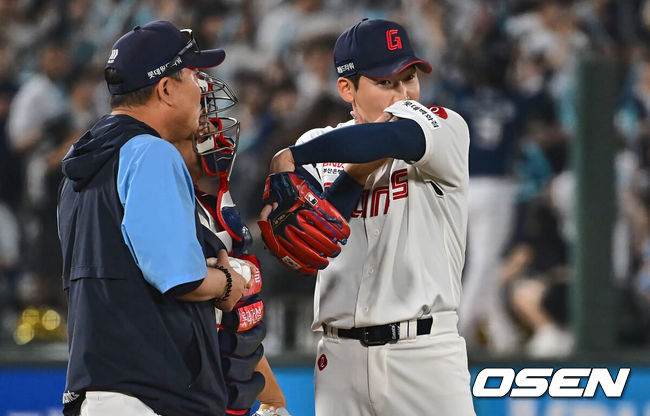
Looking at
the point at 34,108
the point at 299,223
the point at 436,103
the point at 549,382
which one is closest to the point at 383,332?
the point at 299,223

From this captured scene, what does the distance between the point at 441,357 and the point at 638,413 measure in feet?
6.77

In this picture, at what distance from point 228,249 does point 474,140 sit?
3.90 meters

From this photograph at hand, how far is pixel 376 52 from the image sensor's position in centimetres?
287

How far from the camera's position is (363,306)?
2.79m

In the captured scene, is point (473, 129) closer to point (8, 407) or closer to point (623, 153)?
point (623, 153)

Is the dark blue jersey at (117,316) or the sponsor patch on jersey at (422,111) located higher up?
the sponsor patch on jersey at (422,111)

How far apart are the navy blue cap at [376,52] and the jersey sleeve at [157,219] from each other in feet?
2.97

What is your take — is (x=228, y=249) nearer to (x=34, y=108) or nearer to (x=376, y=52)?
(x=376, y=52)

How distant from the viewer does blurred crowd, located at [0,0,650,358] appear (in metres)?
5.60

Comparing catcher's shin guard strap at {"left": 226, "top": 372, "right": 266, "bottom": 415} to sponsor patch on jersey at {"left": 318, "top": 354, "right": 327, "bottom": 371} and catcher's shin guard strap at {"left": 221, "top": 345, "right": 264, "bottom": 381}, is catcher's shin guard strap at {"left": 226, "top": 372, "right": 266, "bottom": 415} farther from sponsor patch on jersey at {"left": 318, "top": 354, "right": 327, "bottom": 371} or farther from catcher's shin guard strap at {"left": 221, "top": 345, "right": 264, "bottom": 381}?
sponsor patch on jersey at {"left": 318, "top": 354, "right": 327, "bottom": 371}

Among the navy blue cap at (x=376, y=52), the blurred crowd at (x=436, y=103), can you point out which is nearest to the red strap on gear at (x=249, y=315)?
the navy blue cap at (x=376, y=52)

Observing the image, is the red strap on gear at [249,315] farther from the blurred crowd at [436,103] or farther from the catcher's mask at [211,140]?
the blurred crowd at [436,103]

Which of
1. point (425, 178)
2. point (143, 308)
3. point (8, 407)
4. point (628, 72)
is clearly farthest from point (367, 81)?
point (628, 72)

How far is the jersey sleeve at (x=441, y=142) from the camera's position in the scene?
2.63 m
